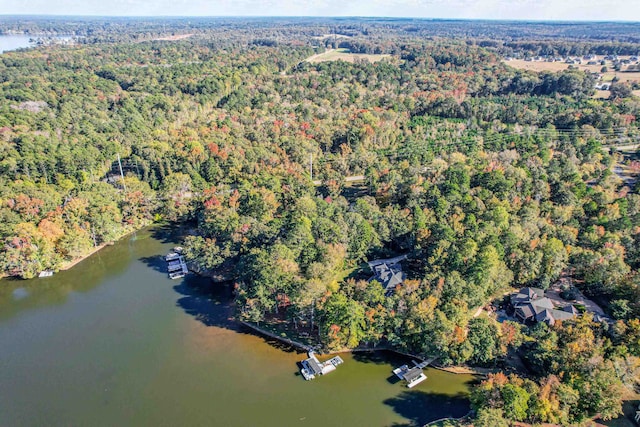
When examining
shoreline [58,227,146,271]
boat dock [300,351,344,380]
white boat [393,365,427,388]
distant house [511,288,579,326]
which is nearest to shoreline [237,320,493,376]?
boat dock [300,351,344,380]

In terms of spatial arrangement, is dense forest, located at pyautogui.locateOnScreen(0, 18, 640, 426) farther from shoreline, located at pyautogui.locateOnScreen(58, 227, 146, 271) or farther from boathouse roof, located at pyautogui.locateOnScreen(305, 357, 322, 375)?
boathouse roof, located at pyautogui.locateOnScreen(305, 357, 322, 375)

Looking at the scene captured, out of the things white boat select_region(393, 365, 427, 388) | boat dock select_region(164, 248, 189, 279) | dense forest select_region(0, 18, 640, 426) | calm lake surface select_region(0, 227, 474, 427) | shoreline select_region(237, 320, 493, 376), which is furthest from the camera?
boat dock select_region(164, 248, 189, 279)

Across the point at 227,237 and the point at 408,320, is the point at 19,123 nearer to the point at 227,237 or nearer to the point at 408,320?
the point at 227,237

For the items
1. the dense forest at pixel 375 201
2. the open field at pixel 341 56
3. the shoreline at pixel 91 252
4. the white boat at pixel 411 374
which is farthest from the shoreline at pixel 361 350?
the open field at pixel 341 56

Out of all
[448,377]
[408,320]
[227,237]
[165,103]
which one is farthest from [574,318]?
[165,103]

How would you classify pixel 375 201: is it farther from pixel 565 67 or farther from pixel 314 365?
pixel 565 67

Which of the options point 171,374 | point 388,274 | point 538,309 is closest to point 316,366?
point 171,374
